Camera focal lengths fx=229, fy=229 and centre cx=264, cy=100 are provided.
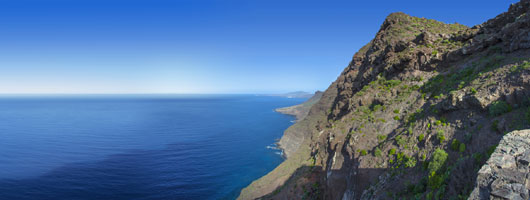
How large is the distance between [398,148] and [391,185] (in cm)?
502

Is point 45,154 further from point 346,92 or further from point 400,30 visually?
point 400,30

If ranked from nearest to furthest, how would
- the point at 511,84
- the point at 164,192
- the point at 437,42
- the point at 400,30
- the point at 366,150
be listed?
1. the point at 511,84
2. the point at 366,150
3. the point at 437,42
4. the point at 400,30
5. the point at 164,192

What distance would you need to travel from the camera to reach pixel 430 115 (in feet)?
79.7

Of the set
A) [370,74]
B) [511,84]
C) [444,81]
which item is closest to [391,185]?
[511,84]

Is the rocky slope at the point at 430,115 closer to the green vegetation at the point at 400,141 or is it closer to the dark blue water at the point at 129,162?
the green vegetation at the point at 400,141

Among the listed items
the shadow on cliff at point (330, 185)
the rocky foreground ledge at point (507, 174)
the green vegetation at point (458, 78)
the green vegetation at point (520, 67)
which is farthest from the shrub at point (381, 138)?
the rocky foreground ledge at point (507, 174)

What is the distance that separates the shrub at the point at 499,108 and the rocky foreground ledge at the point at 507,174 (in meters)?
9.10

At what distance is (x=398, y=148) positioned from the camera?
23.5 metres

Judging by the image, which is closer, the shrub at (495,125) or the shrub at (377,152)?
the shrub at (495,125)

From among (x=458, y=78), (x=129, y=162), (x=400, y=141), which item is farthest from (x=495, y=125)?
(x=129, y=162)

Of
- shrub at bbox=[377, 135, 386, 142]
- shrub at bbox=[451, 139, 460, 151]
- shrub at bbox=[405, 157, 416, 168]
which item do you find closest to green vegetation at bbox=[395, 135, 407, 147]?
shrub at bbox=[405, 157, 416, 168]

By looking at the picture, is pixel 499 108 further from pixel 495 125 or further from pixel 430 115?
pixel 430 115

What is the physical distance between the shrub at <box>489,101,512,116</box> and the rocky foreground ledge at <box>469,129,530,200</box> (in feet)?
29.8

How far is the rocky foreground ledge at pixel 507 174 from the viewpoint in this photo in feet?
27.0
